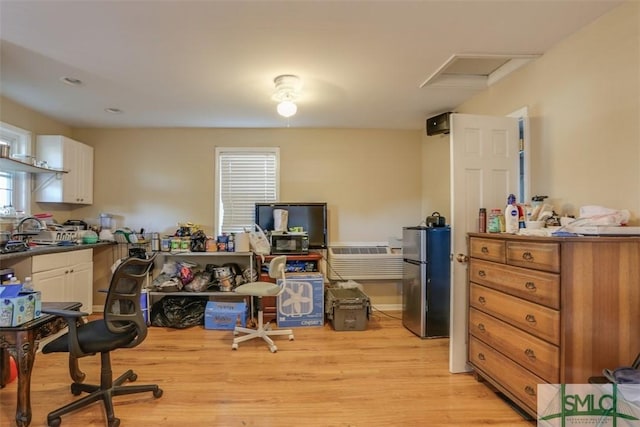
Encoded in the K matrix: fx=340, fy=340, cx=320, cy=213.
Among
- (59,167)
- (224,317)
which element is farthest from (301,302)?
(59,167)

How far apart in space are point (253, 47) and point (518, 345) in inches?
106

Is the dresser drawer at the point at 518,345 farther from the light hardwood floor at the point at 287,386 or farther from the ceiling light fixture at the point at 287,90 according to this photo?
the ceiling light fixture at the point at 287,90

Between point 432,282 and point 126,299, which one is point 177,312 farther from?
point 432,282

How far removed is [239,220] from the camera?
4707 mm

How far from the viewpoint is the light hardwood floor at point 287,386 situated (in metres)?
2.15

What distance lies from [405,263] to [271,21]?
2969 mm

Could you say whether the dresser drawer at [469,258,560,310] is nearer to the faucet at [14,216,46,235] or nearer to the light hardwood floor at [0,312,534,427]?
the light hardwood floor at [0,312,534,427]

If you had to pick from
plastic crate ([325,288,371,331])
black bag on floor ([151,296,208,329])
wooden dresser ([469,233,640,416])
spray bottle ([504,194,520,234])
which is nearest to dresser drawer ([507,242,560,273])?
wooden dresser ([469,233,640,416])

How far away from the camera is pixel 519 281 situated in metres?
2.12

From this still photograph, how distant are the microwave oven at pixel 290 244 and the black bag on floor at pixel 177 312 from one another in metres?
1.13

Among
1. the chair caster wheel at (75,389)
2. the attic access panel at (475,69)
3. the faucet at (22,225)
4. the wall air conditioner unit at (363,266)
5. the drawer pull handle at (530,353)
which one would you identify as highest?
the attic access panel at (475,69)

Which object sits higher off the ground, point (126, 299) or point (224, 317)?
point (126, 299)

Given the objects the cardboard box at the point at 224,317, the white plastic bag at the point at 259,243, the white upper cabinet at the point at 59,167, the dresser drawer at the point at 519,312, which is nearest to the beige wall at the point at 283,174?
the white upper cabinet at the point at 59,167

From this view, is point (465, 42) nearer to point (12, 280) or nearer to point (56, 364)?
point (12, 280)
